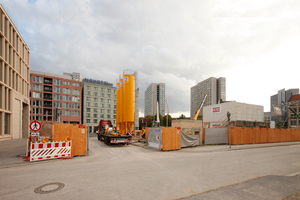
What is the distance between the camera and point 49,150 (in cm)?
1007

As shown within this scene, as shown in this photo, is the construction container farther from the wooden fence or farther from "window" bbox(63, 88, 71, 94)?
"window" bbox(63, 88, 71, 94)

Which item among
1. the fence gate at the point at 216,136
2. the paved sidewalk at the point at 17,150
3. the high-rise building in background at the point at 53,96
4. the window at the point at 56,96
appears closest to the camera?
the paved sidewalk at the point at 17,150

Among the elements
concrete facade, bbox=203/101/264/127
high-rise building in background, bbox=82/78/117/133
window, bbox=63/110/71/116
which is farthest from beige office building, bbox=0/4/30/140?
→ concrete facade, bbox=203/101/264/127

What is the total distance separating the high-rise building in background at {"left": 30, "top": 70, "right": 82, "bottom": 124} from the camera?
60688 mm

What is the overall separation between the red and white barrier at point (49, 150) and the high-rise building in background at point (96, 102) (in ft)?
198

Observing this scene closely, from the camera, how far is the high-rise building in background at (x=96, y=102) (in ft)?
225

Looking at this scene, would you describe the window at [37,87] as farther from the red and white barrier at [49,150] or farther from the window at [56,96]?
the red and white barrier at [49,150]

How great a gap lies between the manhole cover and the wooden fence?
1771 cm

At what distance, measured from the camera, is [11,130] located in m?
24.8

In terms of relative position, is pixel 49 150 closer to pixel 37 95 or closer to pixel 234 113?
pixel 234 113

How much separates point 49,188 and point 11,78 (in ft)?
89.2

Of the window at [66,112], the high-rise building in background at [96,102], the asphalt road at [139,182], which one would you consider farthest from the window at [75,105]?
the asphalt road at [139,182]

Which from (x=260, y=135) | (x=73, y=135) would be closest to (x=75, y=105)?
(x=73, y=135)

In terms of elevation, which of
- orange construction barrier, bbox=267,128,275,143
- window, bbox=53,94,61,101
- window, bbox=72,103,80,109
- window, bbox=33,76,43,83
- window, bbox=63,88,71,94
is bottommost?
orange construction barrier, bbox=267,128,275,143
